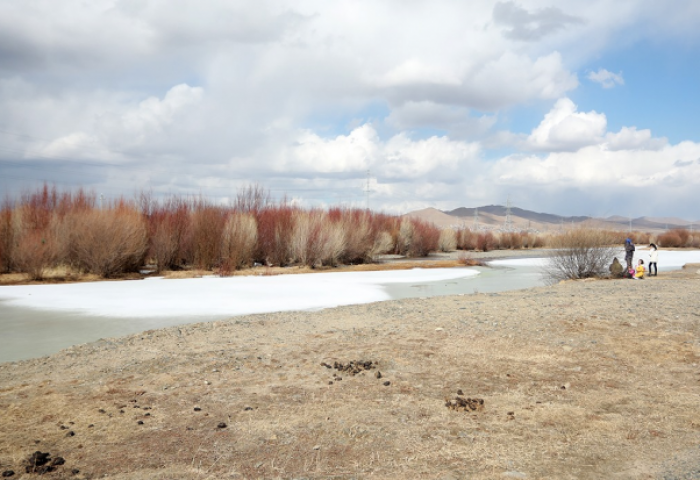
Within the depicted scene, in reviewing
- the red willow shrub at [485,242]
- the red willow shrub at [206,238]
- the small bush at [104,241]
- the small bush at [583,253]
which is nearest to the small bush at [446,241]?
the red willow shrub at [485,242]

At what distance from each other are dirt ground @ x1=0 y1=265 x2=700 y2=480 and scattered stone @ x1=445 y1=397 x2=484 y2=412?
1cm

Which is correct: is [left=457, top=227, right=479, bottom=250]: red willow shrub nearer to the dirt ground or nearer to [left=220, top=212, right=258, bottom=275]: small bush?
[left=220, top=212, right=258, bottom=275]: small bush

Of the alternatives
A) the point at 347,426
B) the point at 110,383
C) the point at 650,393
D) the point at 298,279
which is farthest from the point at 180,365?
the point at 298,279

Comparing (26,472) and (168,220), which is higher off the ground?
(168,220)

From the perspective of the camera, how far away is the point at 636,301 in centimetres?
1130

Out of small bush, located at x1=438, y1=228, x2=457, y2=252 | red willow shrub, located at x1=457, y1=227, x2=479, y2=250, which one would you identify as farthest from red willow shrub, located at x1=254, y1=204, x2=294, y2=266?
red willow shrub, located at x1=457, y1=227, x2=479, y2=250

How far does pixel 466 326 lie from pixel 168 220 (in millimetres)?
19658

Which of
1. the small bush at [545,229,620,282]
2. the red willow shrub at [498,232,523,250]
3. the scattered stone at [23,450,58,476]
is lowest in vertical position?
the scattered stone at [23,450,58,476]

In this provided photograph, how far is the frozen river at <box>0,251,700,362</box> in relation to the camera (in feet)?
32.2

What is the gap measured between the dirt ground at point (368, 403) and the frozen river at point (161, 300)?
5.88 ft

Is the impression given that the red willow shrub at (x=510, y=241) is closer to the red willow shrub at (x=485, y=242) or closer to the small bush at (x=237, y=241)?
the red willow shrub at (x=485, y=242)

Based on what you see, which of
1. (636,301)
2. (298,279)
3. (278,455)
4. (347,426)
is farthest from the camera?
(298,279)

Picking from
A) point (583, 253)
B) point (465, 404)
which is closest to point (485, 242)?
point (583, 253)

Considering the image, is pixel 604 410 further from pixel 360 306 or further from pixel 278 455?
pixel 360 306
